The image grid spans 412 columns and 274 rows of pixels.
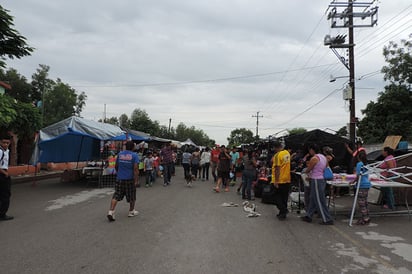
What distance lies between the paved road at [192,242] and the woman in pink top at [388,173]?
871 millimetres

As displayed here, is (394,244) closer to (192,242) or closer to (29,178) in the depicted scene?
(192,242)

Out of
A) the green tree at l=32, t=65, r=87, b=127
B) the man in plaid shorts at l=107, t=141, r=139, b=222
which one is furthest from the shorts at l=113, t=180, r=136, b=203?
the green tree at l=32, t=65, r=87, b=127

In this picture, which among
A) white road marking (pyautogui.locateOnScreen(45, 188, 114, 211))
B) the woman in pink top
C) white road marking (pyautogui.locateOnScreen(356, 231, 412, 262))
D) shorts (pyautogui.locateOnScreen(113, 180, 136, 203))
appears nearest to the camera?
white road marking (pyautogui.locateOnScreen(356, 231, 412, 262))

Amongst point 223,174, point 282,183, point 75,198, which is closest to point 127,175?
point 282,183

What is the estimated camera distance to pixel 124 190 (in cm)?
728

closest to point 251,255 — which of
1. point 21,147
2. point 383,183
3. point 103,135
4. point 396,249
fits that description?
point 396,249

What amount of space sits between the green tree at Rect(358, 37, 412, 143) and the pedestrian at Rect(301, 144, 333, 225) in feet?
87.1

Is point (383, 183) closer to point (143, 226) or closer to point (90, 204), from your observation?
point (143, 226)

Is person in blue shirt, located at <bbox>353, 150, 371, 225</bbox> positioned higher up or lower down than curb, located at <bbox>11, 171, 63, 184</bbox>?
higher up

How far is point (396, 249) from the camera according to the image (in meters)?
5.21

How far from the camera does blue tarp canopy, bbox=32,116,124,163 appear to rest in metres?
12.8

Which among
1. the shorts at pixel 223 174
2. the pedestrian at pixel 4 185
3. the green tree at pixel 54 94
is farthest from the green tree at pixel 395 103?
the green tree at pixel 54 94

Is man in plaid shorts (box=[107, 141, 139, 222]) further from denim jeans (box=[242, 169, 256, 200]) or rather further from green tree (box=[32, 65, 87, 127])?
green tree (box=[32, 65, 87, 127])

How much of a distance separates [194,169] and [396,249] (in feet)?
39.5
